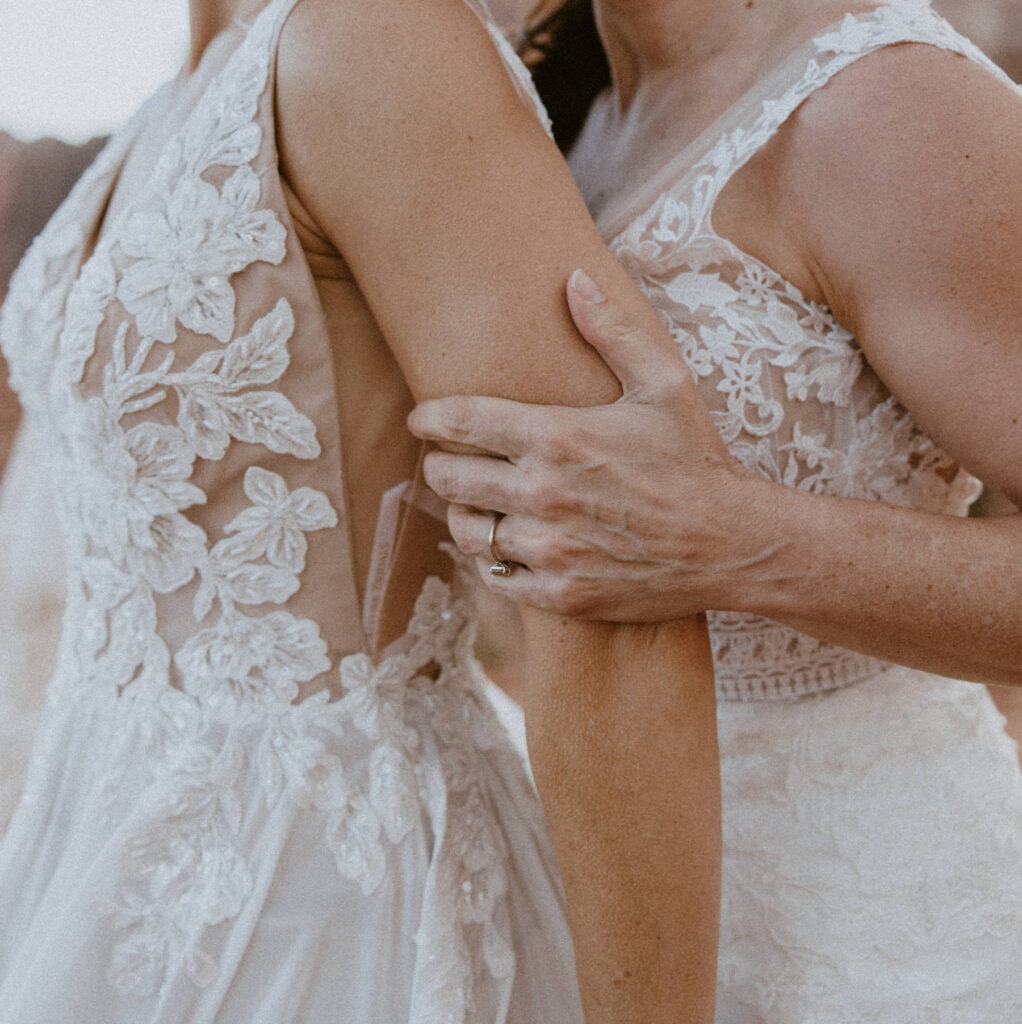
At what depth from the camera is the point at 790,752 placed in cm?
100

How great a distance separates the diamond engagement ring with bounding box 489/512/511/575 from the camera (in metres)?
0.75

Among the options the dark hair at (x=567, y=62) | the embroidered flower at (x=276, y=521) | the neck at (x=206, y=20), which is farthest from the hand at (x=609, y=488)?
the dark hair at (x=567, y=62)

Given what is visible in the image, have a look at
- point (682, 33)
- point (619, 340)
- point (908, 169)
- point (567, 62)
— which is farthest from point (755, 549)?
point (567, 62)

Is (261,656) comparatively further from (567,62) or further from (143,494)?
(567,62)

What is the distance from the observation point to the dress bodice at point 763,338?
89 cm

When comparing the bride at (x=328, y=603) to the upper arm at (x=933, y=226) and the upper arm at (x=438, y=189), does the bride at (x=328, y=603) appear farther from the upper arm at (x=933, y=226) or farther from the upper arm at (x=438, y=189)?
the upper arm at (x=933, y=226)

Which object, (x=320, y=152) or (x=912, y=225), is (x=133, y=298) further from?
(x=912, y=225)

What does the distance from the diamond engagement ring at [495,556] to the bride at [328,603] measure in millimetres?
53

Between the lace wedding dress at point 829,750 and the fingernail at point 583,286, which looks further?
the lace wedding dress at point 829,750

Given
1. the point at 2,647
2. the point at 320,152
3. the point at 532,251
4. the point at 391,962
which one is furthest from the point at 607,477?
the point at 2,647

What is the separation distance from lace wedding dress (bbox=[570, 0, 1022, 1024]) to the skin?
0.25 feet

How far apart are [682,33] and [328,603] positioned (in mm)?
811

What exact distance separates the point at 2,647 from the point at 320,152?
116 cm

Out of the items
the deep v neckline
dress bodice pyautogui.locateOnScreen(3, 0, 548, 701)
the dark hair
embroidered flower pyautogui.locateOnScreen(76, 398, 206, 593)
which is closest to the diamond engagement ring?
dress bodice pyautogui.locateOnScreen(3, 0, 548, 701)
